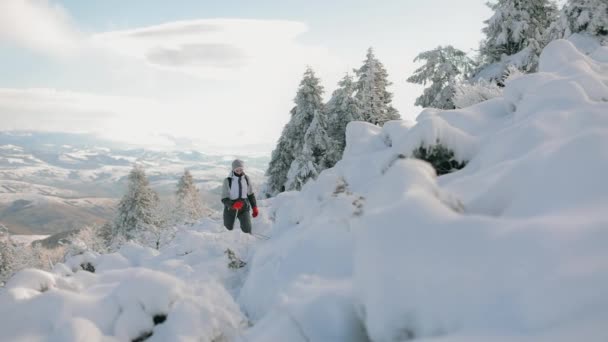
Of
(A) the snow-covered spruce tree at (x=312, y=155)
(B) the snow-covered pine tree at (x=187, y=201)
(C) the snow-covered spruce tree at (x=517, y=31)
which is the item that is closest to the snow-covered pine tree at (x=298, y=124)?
(A) the snow-covered spruce tree at (x=312, y=155)

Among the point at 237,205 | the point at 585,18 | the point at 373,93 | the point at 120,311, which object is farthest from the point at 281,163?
the point at 120,311

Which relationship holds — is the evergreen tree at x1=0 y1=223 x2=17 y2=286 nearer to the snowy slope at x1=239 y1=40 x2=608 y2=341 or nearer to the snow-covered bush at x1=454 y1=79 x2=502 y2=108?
the snow-covered bush at x1=454 y1=79 x2=502 y2=108

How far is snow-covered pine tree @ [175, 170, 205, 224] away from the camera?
42.0 meters

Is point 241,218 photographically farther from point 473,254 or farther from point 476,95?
point 473,254

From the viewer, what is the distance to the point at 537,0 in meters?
21.6

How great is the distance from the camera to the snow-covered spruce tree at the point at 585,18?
16.2 meters

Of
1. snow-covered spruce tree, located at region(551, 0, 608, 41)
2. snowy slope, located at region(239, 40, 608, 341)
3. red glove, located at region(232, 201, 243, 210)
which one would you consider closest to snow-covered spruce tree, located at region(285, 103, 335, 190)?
snow-covered spruce tree, located at region(551, 0, 608, 41)

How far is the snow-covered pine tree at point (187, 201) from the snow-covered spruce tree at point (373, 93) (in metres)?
22.3

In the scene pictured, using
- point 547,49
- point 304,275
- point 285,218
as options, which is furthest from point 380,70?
point 304,275

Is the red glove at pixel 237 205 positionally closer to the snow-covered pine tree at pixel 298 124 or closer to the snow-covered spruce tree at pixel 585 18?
the snow-covered spruce tree at pixel 585 18

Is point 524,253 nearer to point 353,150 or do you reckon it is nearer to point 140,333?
point 140,333

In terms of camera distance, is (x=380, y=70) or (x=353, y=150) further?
(x=380, y=70)

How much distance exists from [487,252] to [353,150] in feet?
20.0

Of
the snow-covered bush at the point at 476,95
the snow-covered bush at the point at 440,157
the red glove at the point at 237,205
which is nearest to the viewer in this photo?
the snow-covered bush at the point at 440,157
